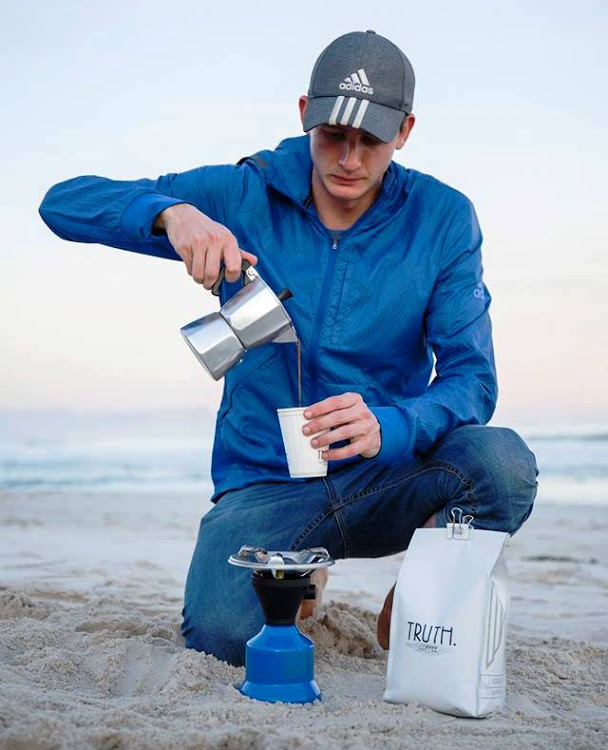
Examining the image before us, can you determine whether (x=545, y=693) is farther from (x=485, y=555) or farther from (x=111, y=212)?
(x=111, y=212)

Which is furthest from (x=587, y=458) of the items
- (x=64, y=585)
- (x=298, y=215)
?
(x=298, y=215)

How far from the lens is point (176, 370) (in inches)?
652

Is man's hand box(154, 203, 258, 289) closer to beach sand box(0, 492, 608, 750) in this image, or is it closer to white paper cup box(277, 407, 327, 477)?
white paper cup box(277, 407, 327, 477)

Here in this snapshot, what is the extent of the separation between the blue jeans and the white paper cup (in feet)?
1.53

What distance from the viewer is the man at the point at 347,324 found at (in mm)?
2646

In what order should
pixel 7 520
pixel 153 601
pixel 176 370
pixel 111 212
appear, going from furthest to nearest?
pixel 176 370 < pixel 7 520 < pixel 153 601 < pixel 111 212

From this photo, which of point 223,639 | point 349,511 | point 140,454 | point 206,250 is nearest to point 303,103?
point 206,250

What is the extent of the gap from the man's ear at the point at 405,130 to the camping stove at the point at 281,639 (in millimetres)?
1295

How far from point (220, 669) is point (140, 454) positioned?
1279 centimetres

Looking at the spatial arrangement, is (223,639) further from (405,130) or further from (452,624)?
(405,130)

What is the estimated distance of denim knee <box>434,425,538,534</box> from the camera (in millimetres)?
2559

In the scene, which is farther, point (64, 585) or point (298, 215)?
point (64, 585)

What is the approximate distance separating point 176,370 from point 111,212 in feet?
45.7

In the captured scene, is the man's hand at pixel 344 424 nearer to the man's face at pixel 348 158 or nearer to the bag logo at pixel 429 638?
the bag logo at pixel 429 638
